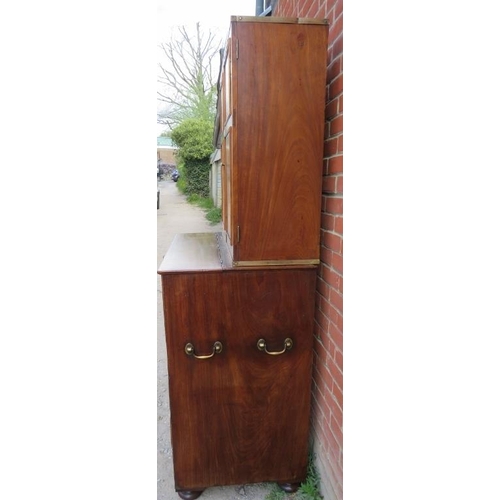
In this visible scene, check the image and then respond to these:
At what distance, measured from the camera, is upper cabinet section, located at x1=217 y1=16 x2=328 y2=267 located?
1.31 metres

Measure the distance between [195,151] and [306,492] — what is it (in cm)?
1271

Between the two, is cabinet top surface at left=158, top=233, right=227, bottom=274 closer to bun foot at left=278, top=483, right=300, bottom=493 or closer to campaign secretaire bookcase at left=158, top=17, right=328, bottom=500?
campaign secretaire bookcase at left=158, top=17, right=328, bottom=500

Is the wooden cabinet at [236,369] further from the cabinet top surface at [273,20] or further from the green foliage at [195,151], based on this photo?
the green foliage at [195,151]

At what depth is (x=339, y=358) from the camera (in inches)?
56.1

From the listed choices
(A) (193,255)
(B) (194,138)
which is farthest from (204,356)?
(B) (194,138)

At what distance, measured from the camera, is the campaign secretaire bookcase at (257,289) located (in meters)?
1.34

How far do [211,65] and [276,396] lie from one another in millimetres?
14198

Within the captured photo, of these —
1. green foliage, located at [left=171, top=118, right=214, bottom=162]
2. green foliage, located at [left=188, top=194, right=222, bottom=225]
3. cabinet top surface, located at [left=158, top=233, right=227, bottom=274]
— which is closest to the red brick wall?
cabinet top surface, located at [left=158, top=233, right=227, bottom=274]

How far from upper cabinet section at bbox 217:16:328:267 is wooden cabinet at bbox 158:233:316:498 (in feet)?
0.47

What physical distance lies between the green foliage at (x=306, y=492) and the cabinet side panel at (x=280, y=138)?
43.9 inches

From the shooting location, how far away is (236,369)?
1556mm

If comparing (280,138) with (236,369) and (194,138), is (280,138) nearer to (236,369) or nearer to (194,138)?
(236,369)
